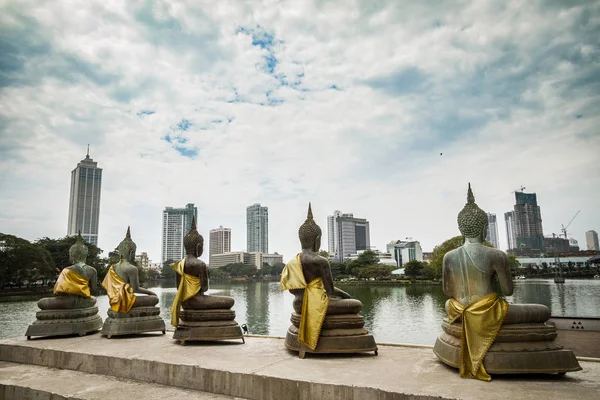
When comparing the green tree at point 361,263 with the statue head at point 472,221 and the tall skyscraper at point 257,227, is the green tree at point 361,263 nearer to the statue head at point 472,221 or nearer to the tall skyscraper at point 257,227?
the statue head at point 472,221

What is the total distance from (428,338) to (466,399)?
17.3 meters

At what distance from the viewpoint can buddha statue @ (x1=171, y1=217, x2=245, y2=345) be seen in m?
7.20

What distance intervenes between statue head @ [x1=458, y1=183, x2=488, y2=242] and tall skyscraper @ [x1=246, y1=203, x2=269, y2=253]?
164179mm

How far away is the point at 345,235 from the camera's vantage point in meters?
181

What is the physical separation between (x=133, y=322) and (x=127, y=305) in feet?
1.21

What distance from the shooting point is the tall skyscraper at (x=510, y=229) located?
16125 cm

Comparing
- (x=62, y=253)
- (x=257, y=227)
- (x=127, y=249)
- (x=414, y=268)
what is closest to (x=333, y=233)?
(x=257, y=227)

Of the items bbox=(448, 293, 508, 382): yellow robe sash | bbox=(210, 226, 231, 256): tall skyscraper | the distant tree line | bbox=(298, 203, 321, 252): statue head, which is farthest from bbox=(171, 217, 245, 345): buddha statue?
bbox=(210, 226, 231, 256): tall skyscraper

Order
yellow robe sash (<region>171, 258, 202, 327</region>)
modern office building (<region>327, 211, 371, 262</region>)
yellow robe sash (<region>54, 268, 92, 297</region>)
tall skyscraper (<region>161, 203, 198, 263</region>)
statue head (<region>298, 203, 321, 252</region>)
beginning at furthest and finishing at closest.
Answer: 1. modern office building (<region>327, 211, 371, 262</region>)
2. tall skyscraper (<region>161, 203, 198, 263</region>)
3. yellow robe sash (<region>54, 268, 92, 297</region>)
4. yellow robe sash (<region>171, 258, 202, 327</region>)
5. statue head (<region>298, 203, 321, 252</region>)

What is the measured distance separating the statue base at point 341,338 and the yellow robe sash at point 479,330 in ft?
5.18

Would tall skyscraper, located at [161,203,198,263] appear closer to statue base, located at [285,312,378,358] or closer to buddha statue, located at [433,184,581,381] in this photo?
statue base, located at [285,312,378,358]

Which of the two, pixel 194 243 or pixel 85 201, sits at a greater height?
pixel 85 201

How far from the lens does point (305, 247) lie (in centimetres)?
664

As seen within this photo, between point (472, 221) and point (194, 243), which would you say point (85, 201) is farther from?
point (472, 221)
